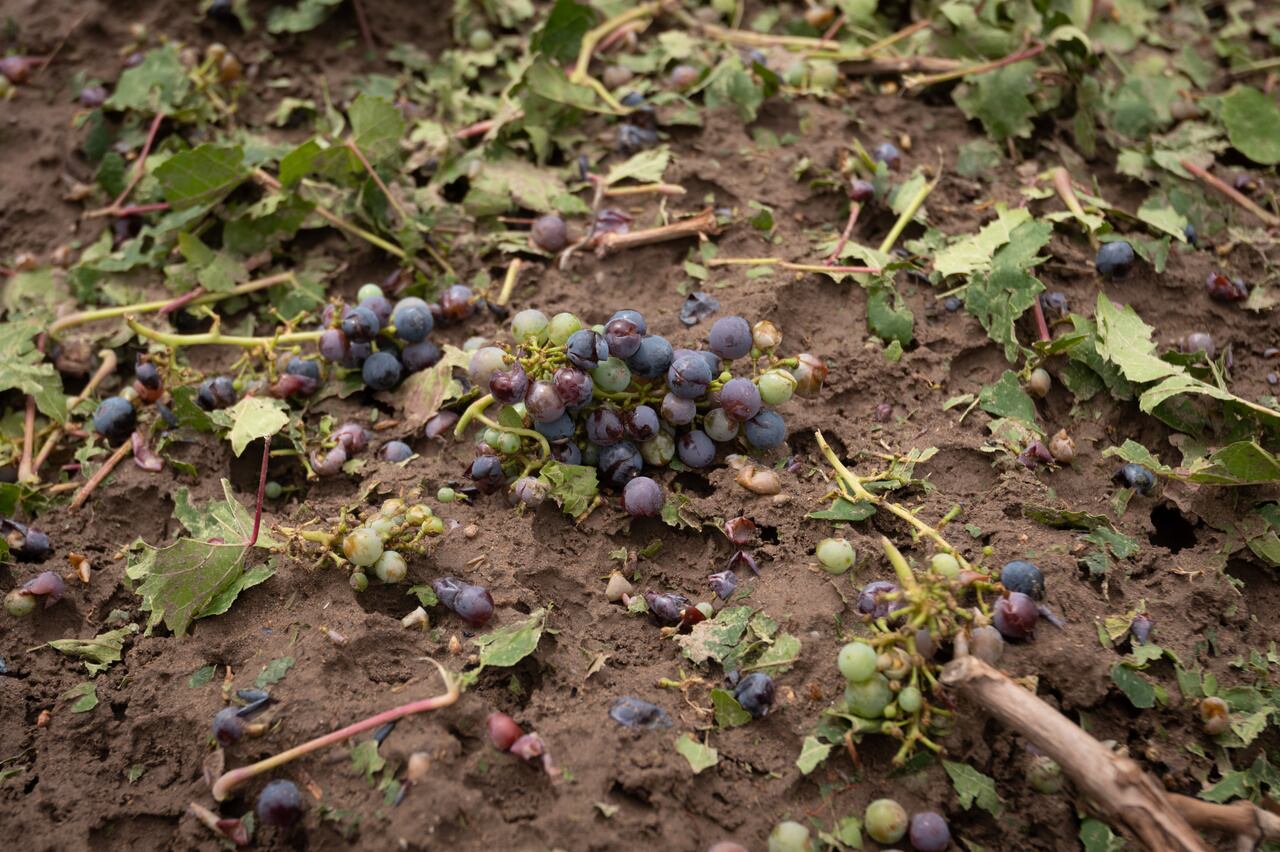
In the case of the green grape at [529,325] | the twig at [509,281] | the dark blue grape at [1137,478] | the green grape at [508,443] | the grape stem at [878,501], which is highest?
the green grape at [529,325]

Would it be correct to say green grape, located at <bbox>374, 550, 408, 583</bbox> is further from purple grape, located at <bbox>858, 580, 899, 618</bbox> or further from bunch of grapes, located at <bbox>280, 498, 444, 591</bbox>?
purple grape, located at <bbox>858, 580, 899, 618</bbox>

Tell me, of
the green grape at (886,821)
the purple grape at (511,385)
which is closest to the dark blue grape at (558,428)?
the purple grape at (511,385)

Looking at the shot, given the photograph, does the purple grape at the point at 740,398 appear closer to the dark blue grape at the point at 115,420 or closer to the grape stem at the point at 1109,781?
the grape stem at the point at 1109,781

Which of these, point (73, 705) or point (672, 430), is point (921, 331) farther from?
point (73, 705)

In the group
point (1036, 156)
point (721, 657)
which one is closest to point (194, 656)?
point (721, 657)

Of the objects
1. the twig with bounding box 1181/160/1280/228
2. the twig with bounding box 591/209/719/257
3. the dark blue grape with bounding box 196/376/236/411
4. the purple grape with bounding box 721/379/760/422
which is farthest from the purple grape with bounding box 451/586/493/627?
the twig with bounding box 1181/160/1280/228

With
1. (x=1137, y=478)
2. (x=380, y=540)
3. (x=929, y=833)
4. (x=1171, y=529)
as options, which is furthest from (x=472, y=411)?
(x=1171, y=529)

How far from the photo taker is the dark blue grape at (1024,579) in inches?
93.0

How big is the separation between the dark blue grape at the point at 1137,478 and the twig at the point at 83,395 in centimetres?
322

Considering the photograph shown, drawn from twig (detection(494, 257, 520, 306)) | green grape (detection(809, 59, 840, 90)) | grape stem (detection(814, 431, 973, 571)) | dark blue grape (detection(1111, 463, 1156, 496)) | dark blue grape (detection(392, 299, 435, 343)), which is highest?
green grape (detection(809, 59, 840, 90))

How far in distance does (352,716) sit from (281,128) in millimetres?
2750

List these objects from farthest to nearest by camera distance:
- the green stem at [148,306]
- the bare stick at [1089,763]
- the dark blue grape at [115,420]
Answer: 1. the green stem at [148,306]
2. the dark blue grape at [115,420]
3. the bare stick at [1089,763]

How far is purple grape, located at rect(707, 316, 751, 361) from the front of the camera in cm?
271

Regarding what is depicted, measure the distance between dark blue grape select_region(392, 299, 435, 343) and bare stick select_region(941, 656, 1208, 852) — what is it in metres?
1.84
